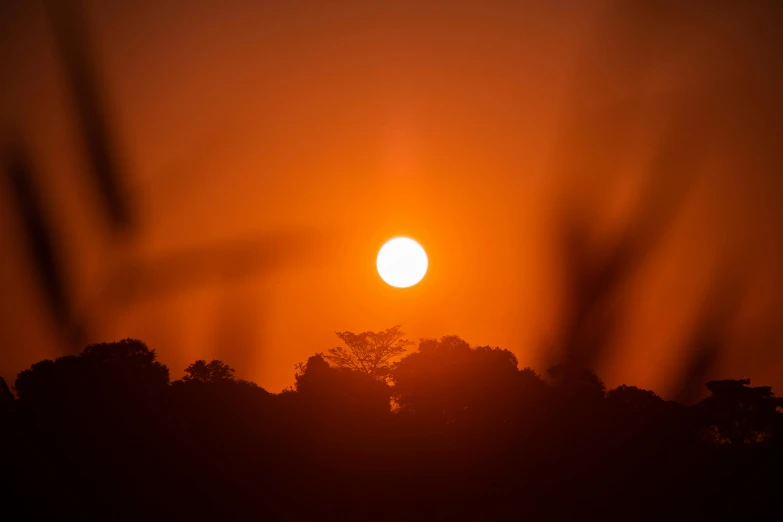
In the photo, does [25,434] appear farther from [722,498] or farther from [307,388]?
[722,498]

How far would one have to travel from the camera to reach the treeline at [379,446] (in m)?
37.2

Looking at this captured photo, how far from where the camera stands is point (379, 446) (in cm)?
4684

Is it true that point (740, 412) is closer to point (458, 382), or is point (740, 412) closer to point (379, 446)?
point (458, 382)

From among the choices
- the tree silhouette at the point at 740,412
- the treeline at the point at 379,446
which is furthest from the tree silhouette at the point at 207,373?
the tree silhouette at the point at 740,412

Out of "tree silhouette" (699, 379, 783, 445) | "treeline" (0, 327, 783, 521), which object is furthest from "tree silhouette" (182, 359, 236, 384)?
"tree silhouette" (699, 379, 783, 445)

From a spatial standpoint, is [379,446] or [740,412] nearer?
[379,446]

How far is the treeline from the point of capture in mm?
37156

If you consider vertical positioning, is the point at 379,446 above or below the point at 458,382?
below

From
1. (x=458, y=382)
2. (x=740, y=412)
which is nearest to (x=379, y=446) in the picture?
(x=458, y=382)

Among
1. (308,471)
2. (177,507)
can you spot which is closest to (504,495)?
(308,471)

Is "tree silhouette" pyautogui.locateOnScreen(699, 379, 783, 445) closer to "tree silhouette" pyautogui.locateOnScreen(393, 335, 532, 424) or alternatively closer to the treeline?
the treeline

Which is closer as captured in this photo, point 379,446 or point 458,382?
point 379,446

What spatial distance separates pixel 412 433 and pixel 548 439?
309 inches

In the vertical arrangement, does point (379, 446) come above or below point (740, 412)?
below
